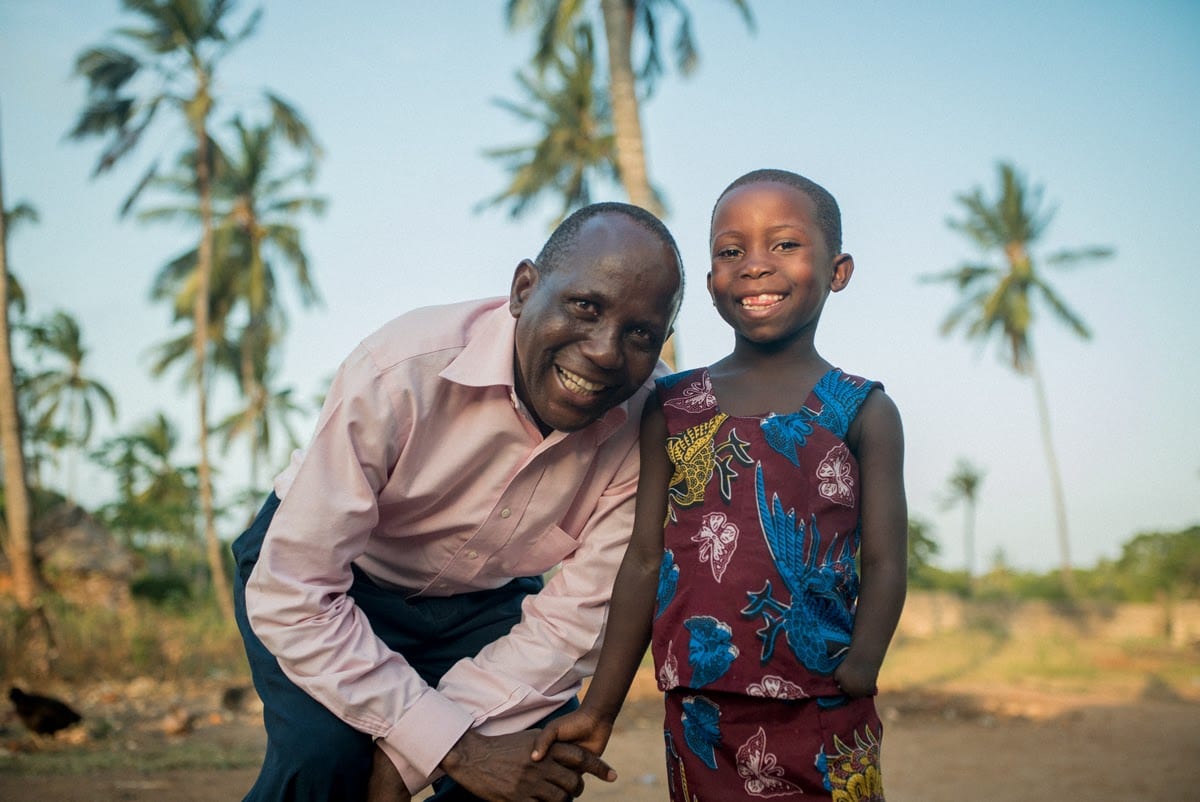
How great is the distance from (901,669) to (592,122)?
13.3m

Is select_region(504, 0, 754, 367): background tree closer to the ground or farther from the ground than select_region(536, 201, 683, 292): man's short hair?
farther from the ground

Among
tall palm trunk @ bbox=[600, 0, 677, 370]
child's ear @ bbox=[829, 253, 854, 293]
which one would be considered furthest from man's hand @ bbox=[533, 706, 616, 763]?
tall palm trunk @ bbox=[600, 0, 677, 370]

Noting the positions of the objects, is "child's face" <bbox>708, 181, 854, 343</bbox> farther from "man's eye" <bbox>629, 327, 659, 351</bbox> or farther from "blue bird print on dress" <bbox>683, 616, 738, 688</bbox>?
"blue bird print on dress" <bbox>683, 616, 738, 688</bbox>

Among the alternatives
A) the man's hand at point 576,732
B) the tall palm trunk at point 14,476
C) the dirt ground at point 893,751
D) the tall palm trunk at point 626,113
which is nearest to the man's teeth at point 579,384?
the man's hand at point 576,732

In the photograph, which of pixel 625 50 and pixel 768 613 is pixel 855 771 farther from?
pixel 625 50

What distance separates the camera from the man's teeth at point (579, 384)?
8.46ft

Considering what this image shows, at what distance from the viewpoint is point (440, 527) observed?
2889mm

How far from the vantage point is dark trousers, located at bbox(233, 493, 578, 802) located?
245cm

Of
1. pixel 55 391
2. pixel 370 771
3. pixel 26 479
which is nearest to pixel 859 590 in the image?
pixel 370 771

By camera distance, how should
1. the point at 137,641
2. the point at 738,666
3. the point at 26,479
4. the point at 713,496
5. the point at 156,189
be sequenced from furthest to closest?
the point at 156,189 < the point at 26,479 < the point at 137,641 < the point at 713,496 < the point at 738,666

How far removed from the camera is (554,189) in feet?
71.4

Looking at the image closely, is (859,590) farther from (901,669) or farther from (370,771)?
(901,669)

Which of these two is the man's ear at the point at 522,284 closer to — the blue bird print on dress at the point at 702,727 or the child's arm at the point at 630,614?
the child's arm at the point at 630,614

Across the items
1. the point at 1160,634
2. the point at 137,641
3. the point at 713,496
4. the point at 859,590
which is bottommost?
the point at 1160,634
